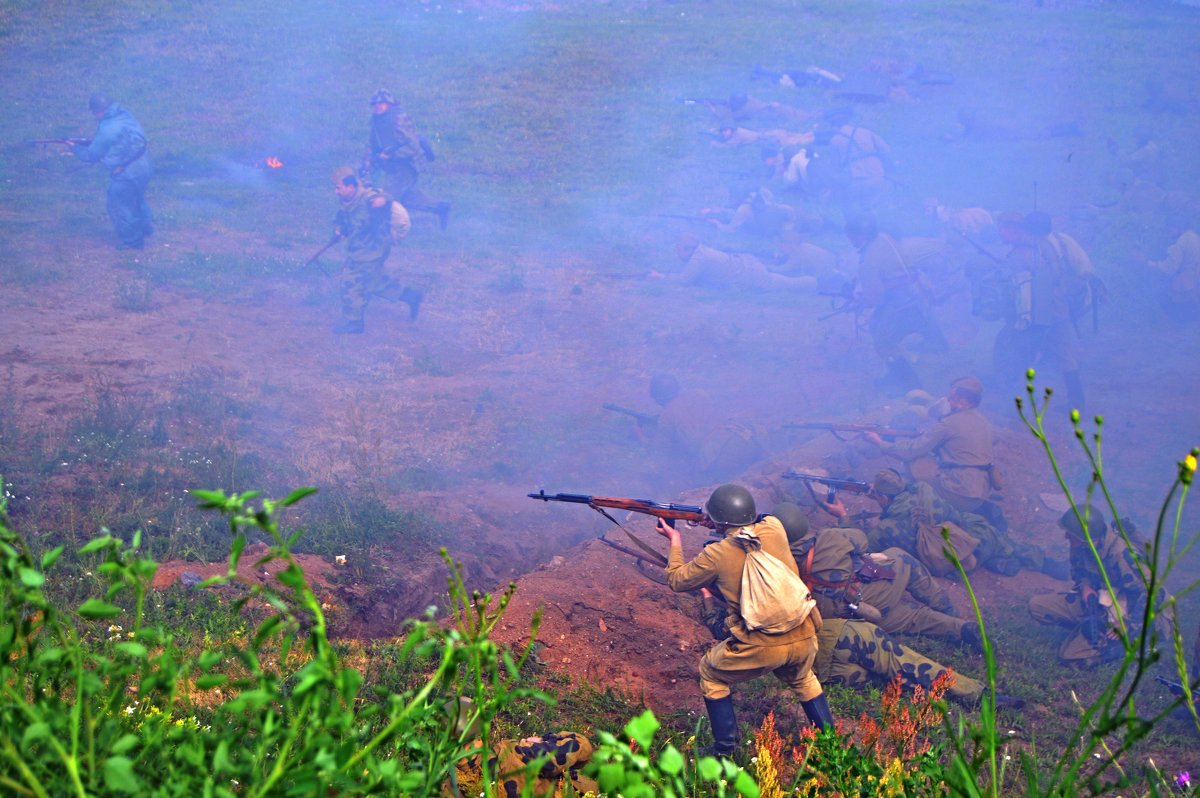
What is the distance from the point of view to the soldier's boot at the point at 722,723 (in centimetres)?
457

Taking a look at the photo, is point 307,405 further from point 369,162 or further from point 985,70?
point 985,70

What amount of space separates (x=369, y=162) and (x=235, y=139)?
7122 millimetres

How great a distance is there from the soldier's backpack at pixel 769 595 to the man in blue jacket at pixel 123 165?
11314mm

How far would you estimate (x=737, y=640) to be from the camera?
4547 mm

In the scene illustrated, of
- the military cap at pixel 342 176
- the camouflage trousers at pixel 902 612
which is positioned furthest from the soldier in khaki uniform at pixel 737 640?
the military cap at pixel 342 176

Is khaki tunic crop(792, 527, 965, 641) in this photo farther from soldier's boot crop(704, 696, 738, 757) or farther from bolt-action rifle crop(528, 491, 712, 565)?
soldier's boot crop(704, 696, 738, 757)

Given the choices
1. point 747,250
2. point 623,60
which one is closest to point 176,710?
point 747,250

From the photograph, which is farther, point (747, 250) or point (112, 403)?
point (747, 250)

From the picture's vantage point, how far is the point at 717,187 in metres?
19.0

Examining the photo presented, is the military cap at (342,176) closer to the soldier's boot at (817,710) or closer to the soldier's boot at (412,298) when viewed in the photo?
the soldier's boot at (412,298)

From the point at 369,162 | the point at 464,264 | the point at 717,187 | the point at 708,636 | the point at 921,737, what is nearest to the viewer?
the point at 921,737

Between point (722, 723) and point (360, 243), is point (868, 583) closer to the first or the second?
point (722, 723)

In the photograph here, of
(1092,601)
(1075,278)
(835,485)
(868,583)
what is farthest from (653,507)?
(1075,278)

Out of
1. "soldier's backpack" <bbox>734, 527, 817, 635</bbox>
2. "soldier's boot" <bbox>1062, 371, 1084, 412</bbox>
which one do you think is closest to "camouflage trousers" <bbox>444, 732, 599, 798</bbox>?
"soldier's backpack" <bbox>734, 527, 817, 635</bbox>
